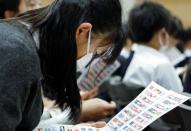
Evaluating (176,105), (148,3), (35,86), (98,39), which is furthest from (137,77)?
(35,86)

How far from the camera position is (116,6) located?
1112 mm

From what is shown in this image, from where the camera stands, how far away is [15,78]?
89 cm

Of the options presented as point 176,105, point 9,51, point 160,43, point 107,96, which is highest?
point 9,51

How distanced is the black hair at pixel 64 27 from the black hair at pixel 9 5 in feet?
3.61

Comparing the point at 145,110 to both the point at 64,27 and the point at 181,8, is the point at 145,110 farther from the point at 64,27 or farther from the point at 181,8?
the point at 181,8

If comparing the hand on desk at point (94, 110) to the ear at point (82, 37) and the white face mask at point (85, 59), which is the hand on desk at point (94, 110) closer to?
the white face mask at point (85, 59)

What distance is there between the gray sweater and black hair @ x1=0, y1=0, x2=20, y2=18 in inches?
49.9

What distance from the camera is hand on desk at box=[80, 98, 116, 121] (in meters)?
1.64

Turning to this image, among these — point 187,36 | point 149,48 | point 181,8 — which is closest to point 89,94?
point 149,48

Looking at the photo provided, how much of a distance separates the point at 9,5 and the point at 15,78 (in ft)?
4.62

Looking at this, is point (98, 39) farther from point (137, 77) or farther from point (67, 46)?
point (137, 77)

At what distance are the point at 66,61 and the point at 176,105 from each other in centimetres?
43

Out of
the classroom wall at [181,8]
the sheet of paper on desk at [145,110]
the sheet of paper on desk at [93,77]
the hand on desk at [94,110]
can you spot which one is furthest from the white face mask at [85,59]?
the classroom wall at [181,8]

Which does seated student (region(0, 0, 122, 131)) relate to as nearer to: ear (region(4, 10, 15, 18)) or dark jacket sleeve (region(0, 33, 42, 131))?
dark jacket sleeve (region(0, 33, 42, 131))
